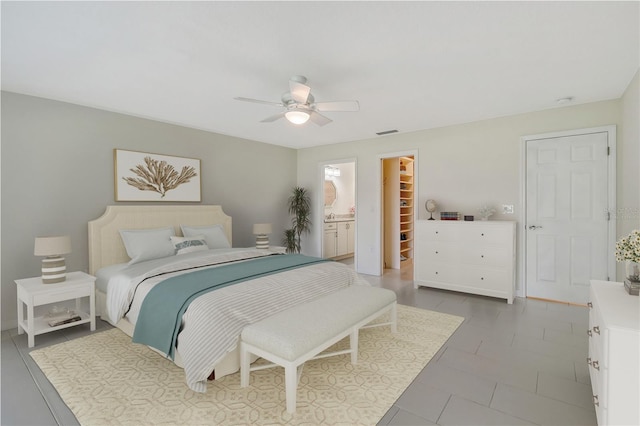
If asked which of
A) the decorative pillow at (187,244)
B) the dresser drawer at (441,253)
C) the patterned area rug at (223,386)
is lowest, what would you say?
the patterned area rug at (223,386)

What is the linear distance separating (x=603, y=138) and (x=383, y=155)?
9.55 ft

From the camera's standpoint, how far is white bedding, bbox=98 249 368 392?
2.09 metres

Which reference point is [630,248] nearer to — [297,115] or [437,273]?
[297,115]

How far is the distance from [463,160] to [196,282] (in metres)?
4.10

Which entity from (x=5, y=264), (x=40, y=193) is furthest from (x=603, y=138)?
(x=5, y=264)

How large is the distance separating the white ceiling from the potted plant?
2.67 meters

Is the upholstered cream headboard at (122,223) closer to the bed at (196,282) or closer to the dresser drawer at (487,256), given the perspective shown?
the bed at (196,282)

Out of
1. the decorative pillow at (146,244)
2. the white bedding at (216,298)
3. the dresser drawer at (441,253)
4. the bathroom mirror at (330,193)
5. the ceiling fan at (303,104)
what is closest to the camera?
the white bedding at (216,298)

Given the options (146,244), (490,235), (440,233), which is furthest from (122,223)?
(490,235)

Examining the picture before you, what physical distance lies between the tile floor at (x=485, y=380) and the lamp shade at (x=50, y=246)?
853 mm

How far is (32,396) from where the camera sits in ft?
6.87

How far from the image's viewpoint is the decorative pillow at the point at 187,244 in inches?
154

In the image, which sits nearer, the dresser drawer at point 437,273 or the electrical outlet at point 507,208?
the electrical outlet at point 507,208

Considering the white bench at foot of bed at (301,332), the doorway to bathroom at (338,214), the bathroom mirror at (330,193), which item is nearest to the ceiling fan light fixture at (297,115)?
the white bench at foot of bed at (301,332)
